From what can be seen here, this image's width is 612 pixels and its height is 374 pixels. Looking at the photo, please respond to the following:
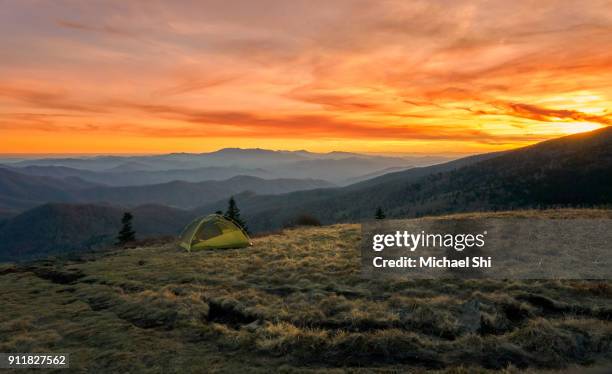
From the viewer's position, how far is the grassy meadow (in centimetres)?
887

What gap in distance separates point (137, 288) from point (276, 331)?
892 cm

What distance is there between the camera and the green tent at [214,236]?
26.3m

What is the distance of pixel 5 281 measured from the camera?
62.2 ft

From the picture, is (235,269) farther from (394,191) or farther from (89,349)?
(394,191)

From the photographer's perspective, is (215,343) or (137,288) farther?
(137,288)

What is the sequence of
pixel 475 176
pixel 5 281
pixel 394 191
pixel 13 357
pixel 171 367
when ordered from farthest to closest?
pixel 394 191 → pixel 475 176 → pixel 5 281 → pixel 13 357 → pixel 171 367

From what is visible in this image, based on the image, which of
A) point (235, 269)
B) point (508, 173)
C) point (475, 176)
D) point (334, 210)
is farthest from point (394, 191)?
point (235, 269)

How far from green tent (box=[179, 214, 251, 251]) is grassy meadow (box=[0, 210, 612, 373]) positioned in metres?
7.31

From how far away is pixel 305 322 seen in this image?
1139 centimetres
